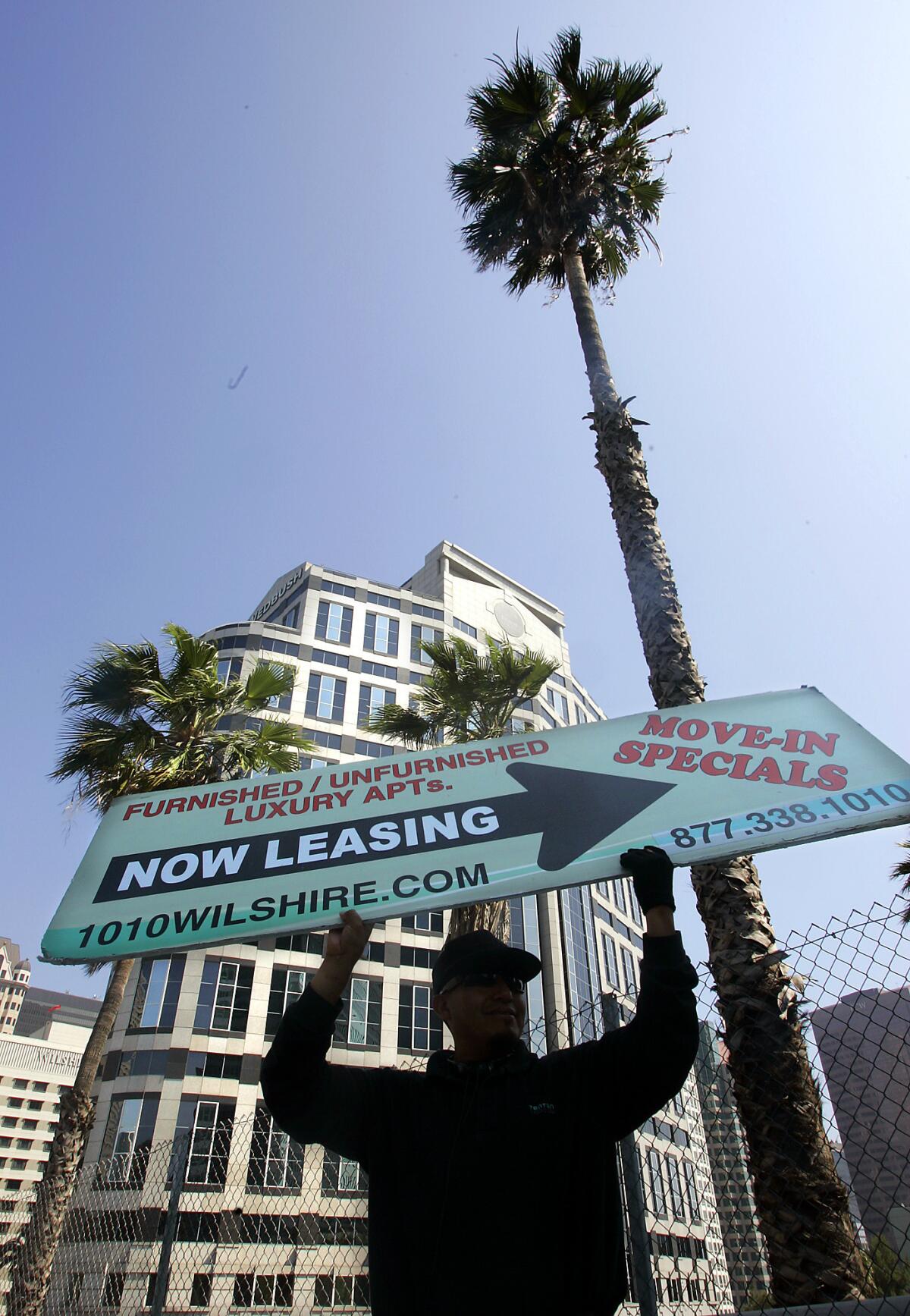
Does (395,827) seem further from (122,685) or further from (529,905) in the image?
(529,905)

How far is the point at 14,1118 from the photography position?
361ft

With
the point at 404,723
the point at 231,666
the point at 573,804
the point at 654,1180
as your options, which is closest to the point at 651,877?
the point at 573,804

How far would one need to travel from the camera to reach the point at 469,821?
9.21 feet

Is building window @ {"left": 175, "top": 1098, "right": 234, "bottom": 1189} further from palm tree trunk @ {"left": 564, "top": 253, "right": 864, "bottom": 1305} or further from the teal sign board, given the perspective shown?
the teal sign board

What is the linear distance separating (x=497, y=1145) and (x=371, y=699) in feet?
147

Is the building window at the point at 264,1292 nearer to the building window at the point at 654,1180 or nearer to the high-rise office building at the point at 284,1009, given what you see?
the high-rise office building at the point at 284,1009

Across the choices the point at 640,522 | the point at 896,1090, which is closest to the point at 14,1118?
the point at 896,1090

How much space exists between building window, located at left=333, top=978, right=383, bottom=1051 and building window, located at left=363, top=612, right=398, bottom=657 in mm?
20308

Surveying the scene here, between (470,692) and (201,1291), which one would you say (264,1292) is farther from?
(470,692)

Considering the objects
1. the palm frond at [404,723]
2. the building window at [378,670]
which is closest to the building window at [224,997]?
the building window at [378,670]

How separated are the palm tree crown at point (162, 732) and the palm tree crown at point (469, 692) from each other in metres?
2.98

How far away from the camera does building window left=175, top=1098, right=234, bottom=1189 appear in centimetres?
2897

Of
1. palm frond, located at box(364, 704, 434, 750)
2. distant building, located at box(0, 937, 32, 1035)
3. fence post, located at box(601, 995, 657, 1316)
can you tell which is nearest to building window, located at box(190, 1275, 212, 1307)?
palm frond, located at box(364, 704, 434, 750)

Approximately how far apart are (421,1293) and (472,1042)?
59 cm
